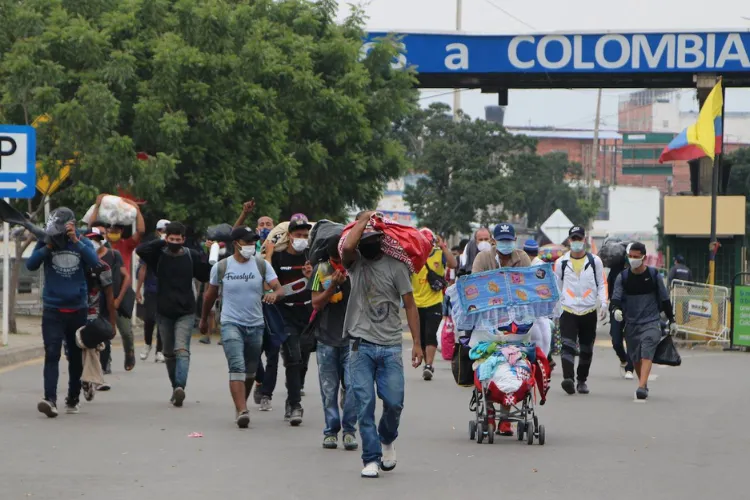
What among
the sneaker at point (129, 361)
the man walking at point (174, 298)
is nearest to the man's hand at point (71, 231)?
the man walking at point (174, 298)

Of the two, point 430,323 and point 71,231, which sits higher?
point 71,231

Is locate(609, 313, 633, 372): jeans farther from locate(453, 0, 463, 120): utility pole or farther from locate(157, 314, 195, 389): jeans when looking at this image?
locate(453, 0, 463, 120): utility pole

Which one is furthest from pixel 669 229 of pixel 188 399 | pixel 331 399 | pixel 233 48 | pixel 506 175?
pixel 506 175

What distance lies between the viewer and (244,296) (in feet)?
41.6

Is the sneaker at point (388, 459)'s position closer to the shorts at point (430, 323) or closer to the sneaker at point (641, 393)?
the sneaker at point (641, 393)

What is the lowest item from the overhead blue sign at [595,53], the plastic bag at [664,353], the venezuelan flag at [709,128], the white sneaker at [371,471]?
the white sneaker at [371,471]

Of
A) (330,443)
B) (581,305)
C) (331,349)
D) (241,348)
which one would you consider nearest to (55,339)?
(241,348)

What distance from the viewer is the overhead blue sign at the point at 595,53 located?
31.8 metres

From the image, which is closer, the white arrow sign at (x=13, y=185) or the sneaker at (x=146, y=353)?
the white arrow sign at (x=13, y=185)

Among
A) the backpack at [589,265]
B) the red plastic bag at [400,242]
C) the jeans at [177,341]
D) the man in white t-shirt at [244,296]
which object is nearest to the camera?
the red plastic bag at [400,242]

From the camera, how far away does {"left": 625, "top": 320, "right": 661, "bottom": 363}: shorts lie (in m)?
15.4

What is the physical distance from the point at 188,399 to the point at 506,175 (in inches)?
1987

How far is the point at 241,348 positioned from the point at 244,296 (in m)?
0.45

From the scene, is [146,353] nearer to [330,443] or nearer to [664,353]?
[664,353]
